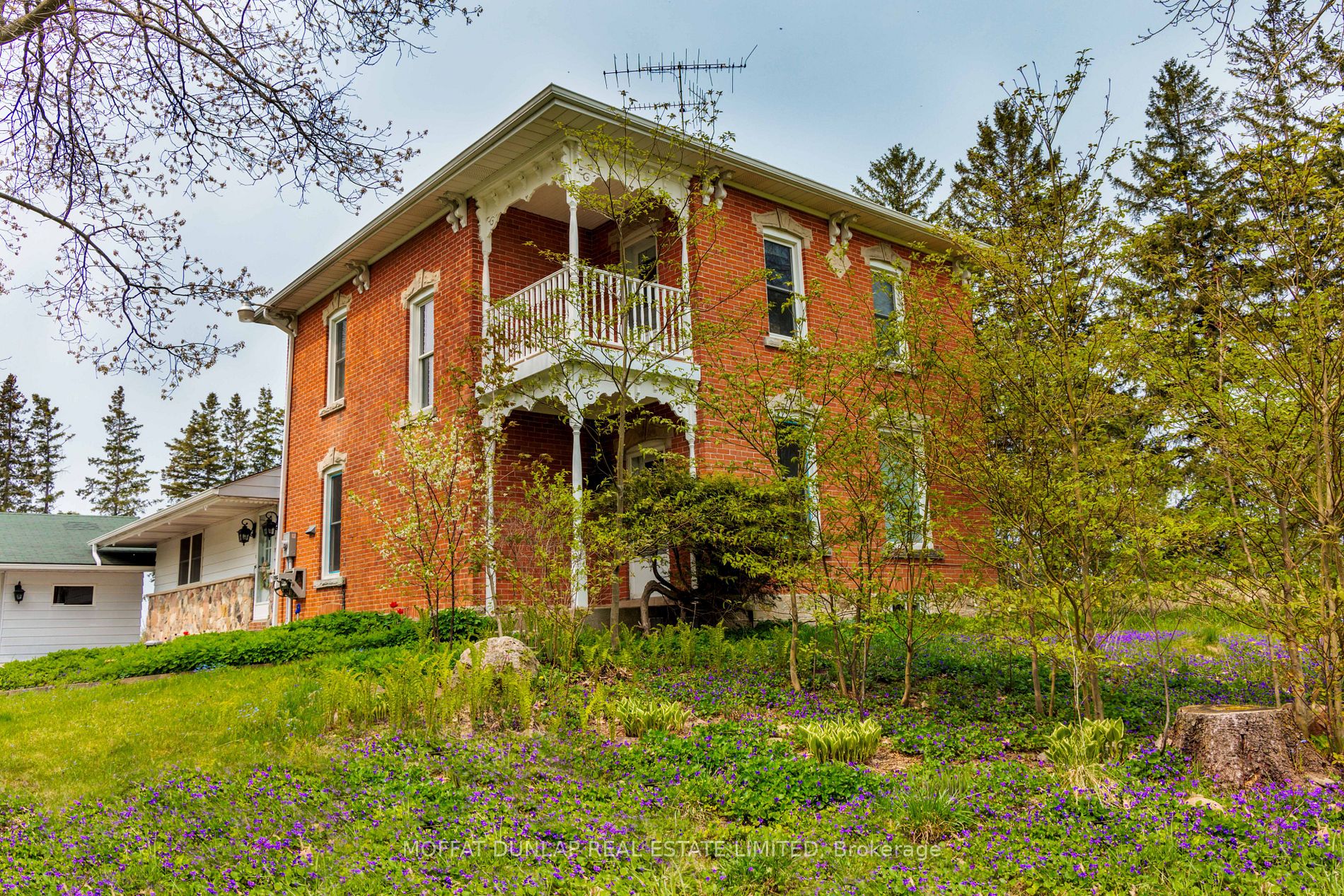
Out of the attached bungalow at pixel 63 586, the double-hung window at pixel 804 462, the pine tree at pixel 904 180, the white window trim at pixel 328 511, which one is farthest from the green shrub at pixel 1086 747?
the pine tree at pixel 904 180

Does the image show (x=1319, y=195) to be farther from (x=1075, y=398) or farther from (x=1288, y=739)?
(x=1288, y=739)

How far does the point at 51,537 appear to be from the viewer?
23.5 meters

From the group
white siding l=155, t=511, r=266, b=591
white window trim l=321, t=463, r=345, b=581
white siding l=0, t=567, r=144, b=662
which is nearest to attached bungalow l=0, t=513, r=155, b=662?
white siding l=0, t=567, r=144, b=662

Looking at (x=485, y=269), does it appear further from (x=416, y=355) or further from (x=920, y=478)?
(x=920, y=478)

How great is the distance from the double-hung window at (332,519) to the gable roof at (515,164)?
357cm

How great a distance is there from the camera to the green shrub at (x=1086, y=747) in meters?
4.83

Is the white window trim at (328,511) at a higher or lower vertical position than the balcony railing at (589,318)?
lower

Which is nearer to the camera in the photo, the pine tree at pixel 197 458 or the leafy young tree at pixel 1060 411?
the leafy young tree at pixel 1060 411

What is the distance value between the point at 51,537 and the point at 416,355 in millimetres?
15473

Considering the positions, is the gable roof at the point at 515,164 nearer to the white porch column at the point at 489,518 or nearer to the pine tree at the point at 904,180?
the white porch column at the point at 489,518

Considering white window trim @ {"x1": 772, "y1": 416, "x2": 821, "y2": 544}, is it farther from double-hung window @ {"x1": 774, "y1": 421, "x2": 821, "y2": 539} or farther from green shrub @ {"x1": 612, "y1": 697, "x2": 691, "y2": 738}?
green shrub @ {"x1": 612, "y1": 697, "x2": 691, "y2": 738}

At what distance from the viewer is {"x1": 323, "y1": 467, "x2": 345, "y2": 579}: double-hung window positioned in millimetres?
15492

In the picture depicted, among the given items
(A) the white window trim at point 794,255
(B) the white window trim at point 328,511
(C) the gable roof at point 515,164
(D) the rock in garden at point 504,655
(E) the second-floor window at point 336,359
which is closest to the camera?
(D) the rock in garden at point 504,655

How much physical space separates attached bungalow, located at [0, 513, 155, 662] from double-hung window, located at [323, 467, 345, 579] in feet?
34.3
